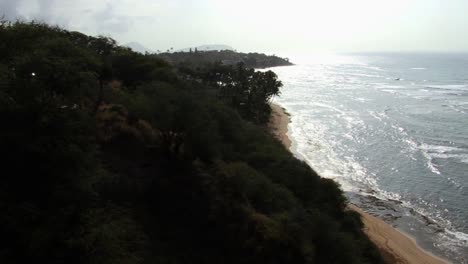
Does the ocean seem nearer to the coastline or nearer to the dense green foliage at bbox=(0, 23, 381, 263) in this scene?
the coastline

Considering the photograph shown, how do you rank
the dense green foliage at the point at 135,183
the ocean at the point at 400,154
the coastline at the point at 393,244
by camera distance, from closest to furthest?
1. the dense green foliage at the point at 135,183
2. the coastline at the point at 393,244
3. the ocean at the point at 400,154

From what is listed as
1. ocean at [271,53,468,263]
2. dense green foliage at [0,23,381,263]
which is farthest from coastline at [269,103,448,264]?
dense green foliage at [0,23,381,263]

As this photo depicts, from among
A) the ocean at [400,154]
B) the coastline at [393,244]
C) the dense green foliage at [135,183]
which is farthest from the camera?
the ocean at [400,154]

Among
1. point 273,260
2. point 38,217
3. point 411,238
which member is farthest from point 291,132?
point 38,217

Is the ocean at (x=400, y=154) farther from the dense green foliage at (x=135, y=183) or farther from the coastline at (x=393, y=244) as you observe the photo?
the dense green foliage at (x=135, y=183)

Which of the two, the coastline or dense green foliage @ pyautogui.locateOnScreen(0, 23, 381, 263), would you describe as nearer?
dense green foliage @ pyautogui.locateOnScreen(0, 23, 381, 263)

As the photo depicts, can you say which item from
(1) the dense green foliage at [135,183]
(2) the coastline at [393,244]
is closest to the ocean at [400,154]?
(2) the coastline at [393,244]
